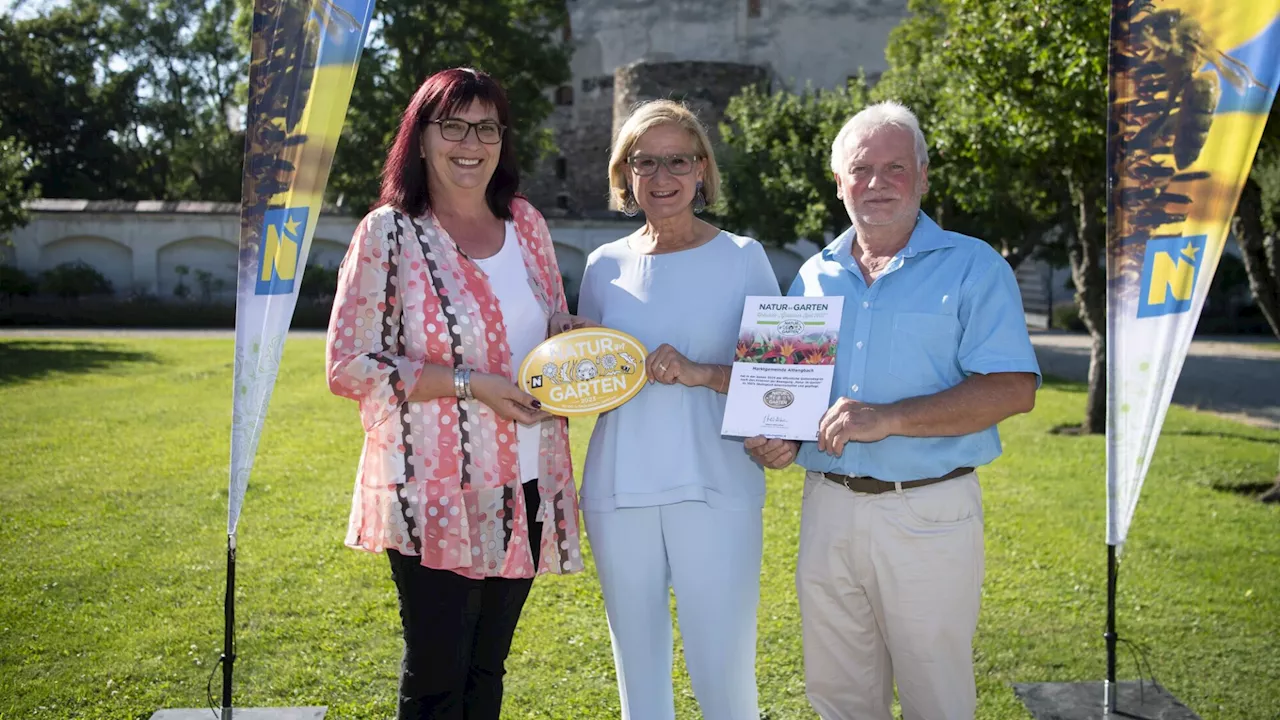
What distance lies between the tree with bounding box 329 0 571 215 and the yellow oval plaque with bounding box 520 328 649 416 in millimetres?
24483

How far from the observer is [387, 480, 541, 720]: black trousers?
3.13 metres

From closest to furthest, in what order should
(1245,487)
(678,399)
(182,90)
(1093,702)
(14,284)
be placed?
1. (678,399)
2. (1093,702)
3. (1245,487)
4. (14,284)
5. (182,90)

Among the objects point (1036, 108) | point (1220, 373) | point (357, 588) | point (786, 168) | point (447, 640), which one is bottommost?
point (357, 588)

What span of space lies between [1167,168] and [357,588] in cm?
472

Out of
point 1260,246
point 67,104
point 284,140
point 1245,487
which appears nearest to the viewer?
point 284,140

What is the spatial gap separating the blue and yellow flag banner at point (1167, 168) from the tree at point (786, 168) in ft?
48.7

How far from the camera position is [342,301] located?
121 inches

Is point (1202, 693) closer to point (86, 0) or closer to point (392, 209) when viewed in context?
point (392, 209)

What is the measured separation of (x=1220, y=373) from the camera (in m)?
18.0

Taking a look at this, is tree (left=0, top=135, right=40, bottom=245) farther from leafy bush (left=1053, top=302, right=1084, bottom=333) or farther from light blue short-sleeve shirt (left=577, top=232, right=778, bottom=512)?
leafy bush (left=1053, top=302, right=1084, bottom=333)

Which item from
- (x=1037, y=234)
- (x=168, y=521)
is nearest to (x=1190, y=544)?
(x=168, y=521)

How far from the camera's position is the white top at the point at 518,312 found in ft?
10.7

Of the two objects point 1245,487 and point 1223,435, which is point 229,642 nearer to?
point 1245,487

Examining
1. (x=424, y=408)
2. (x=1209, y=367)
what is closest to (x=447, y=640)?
(x=424, y=408)
